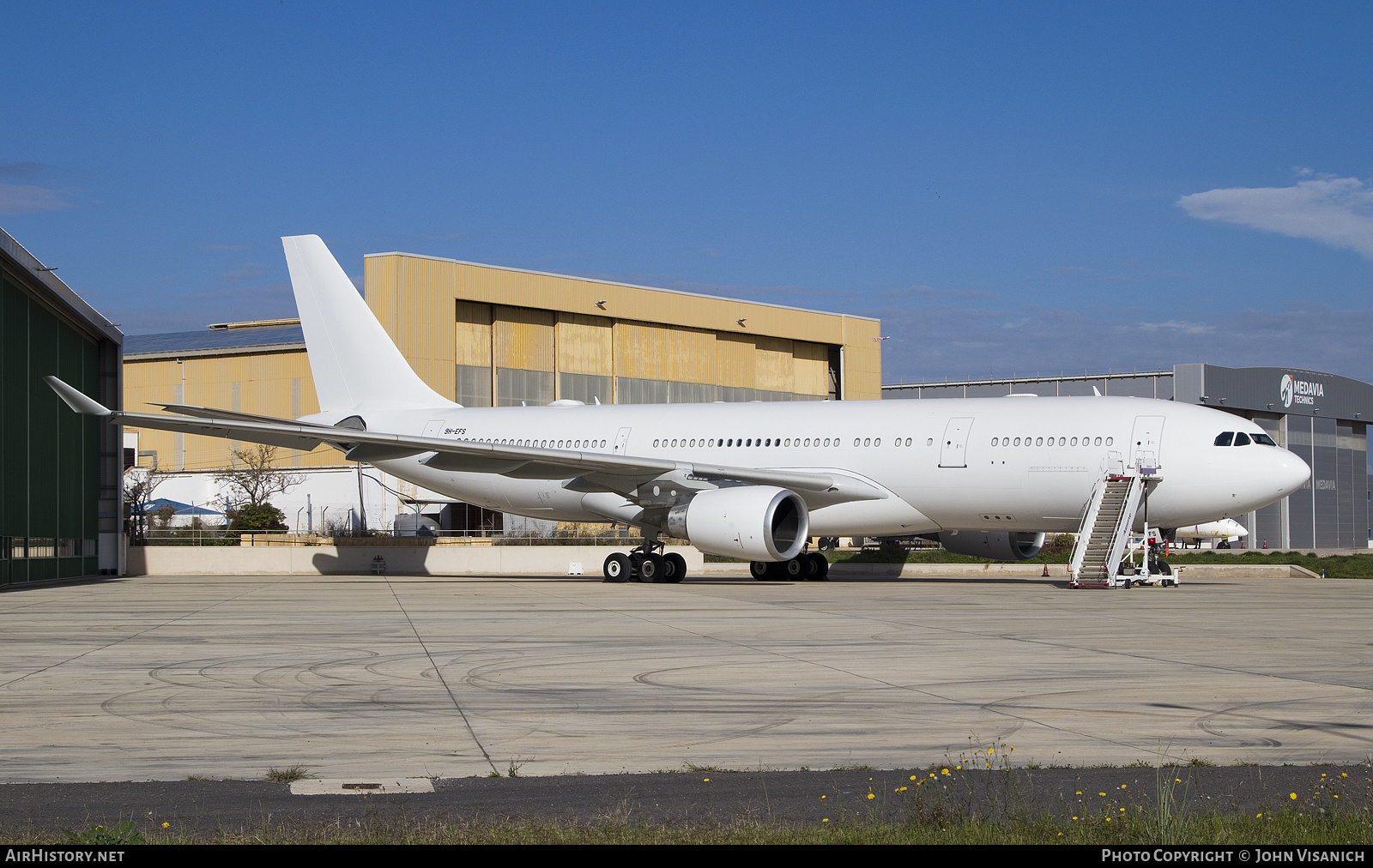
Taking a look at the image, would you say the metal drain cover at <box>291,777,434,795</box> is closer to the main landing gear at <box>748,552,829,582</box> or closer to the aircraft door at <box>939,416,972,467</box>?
the aircraft door at <box>939,416,972,467</box>

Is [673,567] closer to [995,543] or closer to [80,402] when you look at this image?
[995,543]

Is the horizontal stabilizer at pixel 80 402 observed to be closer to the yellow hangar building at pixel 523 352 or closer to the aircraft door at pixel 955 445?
the aircraft door at pixel 955 445

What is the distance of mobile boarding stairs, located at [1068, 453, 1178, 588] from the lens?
22875mm

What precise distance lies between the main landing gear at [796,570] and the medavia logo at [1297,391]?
5336 centimetres

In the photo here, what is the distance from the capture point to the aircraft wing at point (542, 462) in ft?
80.9

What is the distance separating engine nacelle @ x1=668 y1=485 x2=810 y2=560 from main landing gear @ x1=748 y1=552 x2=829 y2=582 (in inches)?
133

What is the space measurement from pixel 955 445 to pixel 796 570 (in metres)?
5.67

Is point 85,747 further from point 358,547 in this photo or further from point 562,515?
point 358,547

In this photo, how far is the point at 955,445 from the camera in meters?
24.2

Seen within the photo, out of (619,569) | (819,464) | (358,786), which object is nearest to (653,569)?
(619,569)

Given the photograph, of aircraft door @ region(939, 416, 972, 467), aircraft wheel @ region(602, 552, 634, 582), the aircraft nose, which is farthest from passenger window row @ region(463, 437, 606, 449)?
the aircraft nose

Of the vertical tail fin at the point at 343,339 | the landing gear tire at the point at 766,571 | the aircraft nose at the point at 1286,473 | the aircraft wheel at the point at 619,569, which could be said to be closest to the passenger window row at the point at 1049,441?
the aircraft nose at the point at 1286,473
